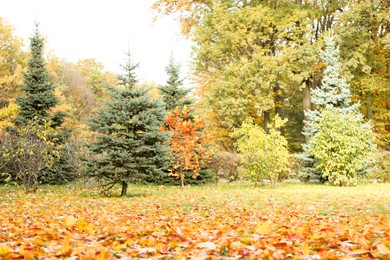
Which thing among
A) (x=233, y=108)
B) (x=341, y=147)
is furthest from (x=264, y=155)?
(x=233, y=108)

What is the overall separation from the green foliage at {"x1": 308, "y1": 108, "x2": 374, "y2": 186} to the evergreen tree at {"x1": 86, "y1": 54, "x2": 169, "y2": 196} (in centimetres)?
717

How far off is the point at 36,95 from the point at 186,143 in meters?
7.83

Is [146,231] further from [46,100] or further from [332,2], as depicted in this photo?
[332,2]

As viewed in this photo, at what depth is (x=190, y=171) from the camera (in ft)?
61.6

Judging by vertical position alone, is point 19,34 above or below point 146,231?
above

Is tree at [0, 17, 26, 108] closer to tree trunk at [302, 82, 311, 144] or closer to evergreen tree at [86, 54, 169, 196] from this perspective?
evergreen tree at [86, 54, 169, 196]

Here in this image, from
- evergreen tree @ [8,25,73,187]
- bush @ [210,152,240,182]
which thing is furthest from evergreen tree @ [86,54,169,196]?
evergreen tree @ [8,25,73,187]

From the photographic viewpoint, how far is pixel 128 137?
12.7 meters

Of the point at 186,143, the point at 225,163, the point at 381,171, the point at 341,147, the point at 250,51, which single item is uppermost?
→ the point at 250,51

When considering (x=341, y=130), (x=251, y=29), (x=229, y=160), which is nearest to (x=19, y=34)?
(x=251, y=29)

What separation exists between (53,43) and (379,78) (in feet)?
88.5

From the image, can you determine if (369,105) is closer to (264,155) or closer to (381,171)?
(381,171)

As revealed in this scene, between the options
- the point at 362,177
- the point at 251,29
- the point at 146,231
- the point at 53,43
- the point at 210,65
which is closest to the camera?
the point at 146,231

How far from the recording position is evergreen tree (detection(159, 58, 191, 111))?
19984mm
